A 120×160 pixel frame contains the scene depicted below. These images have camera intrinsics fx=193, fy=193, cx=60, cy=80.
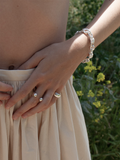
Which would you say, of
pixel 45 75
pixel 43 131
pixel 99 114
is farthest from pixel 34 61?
pixel 99 114

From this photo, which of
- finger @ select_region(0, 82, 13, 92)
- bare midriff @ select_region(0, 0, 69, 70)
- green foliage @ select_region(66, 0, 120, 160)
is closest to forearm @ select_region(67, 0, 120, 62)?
bare midriff @ select_region(0, 0, 69, 70)

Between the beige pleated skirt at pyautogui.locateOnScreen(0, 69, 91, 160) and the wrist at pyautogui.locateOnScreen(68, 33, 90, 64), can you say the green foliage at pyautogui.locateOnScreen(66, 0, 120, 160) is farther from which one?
the wrist at pyautogui.locateOnScreen(68, 33, 90, 64)

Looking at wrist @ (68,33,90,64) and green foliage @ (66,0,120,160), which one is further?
green foliage @ (66,0,120,160)

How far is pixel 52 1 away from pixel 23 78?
348 millimetres

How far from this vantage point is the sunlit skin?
75 centimetres

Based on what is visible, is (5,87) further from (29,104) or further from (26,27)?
(26,27)

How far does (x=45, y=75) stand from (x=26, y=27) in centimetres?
22

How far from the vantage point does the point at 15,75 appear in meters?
0.76

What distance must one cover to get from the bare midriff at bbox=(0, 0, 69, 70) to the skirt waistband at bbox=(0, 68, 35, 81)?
0.22ft

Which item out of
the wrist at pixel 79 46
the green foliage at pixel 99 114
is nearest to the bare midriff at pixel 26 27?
the wrist at pixel 79 46

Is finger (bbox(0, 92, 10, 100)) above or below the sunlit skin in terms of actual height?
below

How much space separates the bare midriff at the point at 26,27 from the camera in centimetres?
76

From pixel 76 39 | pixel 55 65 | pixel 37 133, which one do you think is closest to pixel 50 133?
pixel 37 133

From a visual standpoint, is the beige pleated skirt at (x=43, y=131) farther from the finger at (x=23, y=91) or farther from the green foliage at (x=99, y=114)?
the green foliage at (x=99, y=114)
